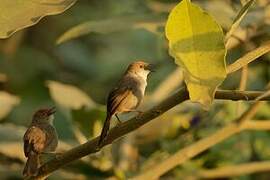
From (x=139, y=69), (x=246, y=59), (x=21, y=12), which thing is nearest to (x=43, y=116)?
(x=139, y=69)

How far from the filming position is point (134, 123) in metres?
1.40

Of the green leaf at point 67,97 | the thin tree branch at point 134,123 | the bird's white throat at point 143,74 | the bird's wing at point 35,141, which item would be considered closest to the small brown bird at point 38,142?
the bird's wing at point 35,141

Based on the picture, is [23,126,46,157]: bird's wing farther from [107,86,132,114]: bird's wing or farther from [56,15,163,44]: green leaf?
[56,15,163,44]: green leaf

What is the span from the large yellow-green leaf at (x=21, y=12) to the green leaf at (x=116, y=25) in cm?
65

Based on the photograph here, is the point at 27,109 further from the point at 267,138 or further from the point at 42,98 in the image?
the point at 267,138

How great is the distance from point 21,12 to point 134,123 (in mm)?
255

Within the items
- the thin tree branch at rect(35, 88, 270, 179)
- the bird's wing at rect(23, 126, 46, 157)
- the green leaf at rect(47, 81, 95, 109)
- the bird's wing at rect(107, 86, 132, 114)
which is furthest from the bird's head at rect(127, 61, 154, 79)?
the thin tree branch at rect(35, 88, 270, 179)

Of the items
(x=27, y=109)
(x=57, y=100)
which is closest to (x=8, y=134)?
(x=57, y=100)

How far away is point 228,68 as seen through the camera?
1349 millimetres

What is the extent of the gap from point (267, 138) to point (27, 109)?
3.87 feet

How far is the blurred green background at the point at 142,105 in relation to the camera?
227 centimetres

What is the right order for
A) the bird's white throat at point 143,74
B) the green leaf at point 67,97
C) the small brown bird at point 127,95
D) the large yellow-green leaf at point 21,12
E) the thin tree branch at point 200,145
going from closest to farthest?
the large yellow-green leaf at point 21,12 → the small brown bird at point 127,95 → the bird's white throat at point 143,74 → the thin tree branch at point 200,145 → the green leaf at point 67,97

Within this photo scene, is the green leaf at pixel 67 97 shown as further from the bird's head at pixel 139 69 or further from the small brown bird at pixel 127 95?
the small brown bird at pixel 127 95

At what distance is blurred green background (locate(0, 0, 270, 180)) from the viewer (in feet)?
7.45
